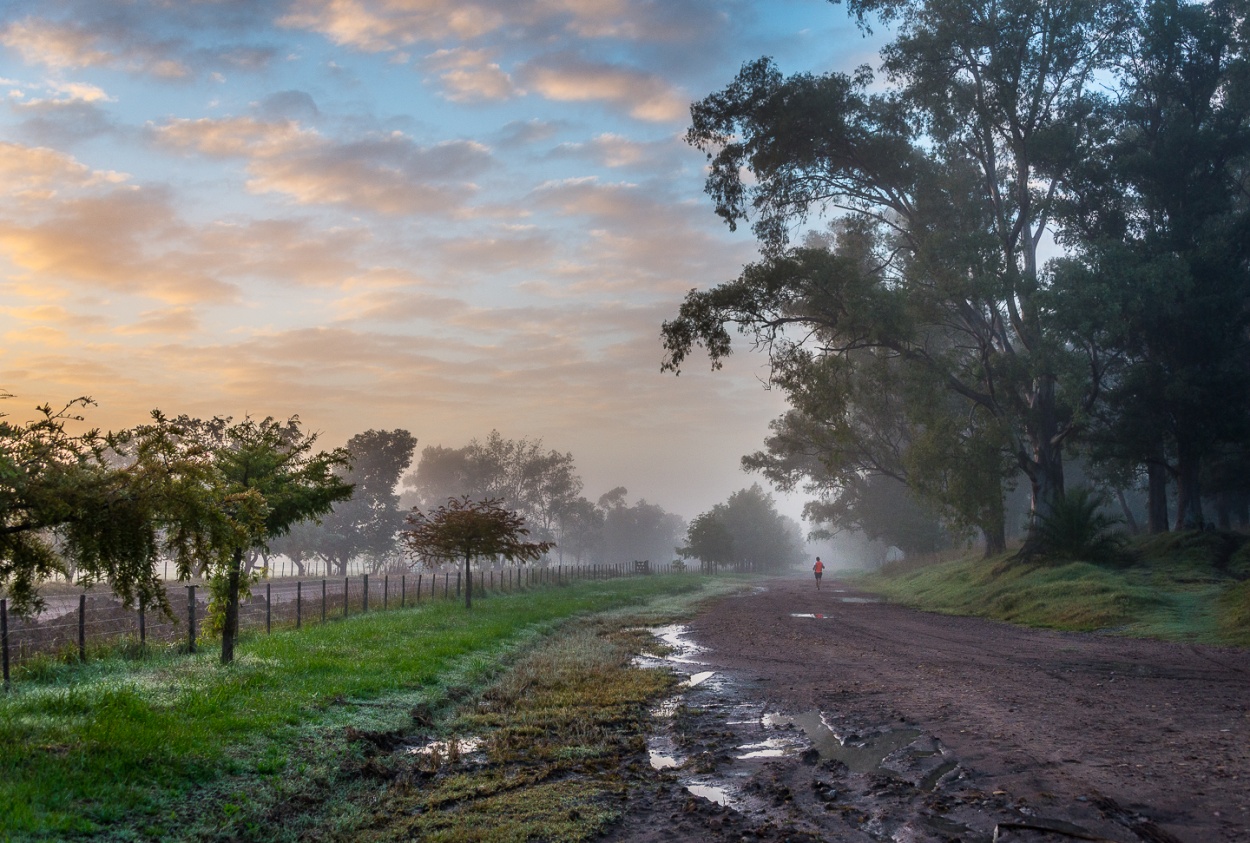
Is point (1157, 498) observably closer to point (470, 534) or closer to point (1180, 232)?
point (1180, 232)

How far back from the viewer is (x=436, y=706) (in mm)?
11703

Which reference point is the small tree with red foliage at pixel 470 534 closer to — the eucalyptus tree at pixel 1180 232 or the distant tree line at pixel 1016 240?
the distant tree line at pixel 1016 240

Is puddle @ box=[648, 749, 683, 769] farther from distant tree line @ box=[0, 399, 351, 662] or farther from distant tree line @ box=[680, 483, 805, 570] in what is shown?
distant tree line @ box=[680, 483, 805, 570]

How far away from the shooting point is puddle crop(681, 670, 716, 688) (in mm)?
13758

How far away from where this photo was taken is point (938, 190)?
3312cm

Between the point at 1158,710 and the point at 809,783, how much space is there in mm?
5305

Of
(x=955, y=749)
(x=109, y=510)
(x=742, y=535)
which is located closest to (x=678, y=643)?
(x=955, y=749)

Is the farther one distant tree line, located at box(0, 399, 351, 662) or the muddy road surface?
distant tree line, located at box(0, 399, 351, 662)

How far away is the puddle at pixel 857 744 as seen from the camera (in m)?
8.28

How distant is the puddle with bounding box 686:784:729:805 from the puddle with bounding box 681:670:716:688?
5932mm

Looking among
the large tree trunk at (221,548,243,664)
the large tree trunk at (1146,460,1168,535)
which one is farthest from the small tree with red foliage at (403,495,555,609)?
the large tree trunk at (1146,460,1168,535)

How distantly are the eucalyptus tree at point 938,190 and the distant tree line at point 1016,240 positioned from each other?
0.28 ft

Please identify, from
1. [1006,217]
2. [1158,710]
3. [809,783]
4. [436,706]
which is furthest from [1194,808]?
[1006,217]

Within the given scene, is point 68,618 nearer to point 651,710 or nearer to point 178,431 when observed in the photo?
point 178,431
